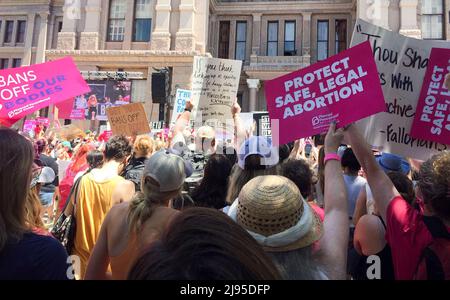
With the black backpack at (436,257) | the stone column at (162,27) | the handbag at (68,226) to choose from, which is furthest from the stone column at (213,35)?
the black backpack at (436,257)

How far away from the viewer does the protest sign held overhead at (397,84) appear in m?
3.23

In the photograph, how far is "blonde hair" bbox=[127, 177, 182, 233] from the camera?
7.25ft

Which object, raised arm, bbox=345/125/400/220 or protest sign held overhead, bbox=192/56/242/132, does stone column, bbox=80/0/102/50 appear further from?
raised arm, bbox=345/125/400/220

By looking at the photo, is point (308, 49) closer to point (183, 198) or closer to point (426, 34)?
point (426, 34)

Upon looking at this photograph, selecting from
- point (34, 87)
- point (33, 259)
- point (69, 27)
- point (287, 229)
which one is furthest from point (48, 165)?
point (69, 27)

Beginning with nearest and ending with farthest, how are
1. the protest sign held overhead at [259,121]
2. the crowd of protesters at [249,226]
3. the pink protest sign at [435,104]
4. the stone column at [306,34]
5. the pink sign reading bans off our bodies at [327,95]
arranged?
the crowd of protesters at [249,226] → the pink sign reading bans off our bodies at [327,95] → the pink protest sign at [435,104] → the protest sign held overhead at [259,121] → the stone column at [306,34]

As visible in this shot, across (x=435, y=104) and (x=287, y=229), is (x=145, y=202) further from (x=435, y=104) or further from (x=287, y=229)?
(x=435, y=104)

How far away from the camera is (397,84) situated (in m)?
3.29

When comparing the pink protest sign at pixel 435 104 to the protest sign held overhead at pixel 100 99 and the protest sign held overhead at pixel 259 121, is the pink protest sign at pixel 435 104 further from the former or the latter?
the protest sign held overhead at pixel 100 99

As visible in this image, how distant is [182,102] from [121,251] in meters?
7.04

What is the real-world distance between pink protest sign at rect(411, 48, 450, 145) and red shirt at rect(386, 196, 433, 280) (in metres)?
1.51

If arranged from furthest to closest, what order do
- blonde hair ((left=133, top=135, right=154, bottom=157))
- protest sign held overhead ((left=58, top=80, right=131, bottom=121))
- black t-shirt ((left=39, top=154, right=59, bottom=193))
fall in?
1. protest sign held overhead ((left=58, top=80, right=131, bottom=121))
2. black t-shirt ((left=39, top=154, right=59, bottom=193))
3. blonde hair ((left=133, top=135, right=154, bottom=157))

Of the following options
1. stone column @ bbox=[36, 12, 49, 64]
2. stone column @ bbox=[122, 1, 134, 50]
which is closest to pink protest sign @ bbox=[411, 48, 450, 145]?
stone column @ bbox=[122, 1, 134, 50]

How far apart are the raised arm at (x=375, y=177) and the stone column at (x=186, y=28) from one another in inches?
773
